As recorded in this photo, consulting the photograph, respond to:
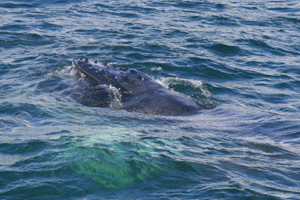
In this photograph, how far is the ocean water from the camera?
5.84m

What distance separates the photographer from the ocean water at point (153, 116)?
19.2ft

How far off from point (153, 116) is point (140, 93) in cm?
80

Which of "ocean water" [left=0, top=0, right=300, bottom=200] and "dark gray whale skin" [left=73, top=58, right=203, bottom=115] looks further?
"dark gray whale skin" [left=73, top=58, right=203, bottom=115]

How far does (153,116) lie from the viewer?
831 cm

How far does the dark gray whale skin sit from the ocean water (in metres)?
0.27

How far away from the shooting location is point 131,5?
862 inches

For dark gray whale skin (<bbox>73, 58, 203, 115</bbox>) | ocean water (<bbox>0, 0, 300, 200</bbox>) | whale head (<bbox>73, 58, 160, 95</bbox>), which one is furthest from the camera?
whale head (<bbox>73, 58, 160, 95</bbox>)

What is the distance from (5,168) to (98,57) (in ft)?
26.5

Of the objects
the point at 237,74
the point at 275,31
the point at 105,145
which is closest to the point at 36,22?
the point at 237,74

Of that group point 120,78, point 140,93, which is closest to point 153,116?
point 140,93

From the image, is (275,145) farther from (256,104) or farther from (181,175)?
(256,104)

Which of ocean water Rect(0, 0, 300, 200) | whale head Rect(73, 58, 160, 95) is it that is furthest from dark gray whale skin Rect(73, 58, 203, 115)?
ocean water Rect(0, 0, 300, 200)

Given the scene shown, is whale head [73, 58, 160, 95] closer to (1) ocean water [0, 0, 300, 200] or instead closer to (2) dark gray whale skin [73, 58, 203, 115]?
(2) dark gray whale skin [73, 58, 203, 115]

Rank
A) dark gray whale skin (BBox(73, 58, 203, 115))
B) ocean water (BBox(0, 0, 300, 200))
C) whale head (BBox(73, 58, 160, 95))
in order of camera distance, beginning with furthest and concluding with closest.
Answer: whale head (BBox(73, 58, 160, 95)) < dark gray whale skin (BBox(73, 58, 203, 115)) < ocean water (BBox(0, 0, 300, 200))
